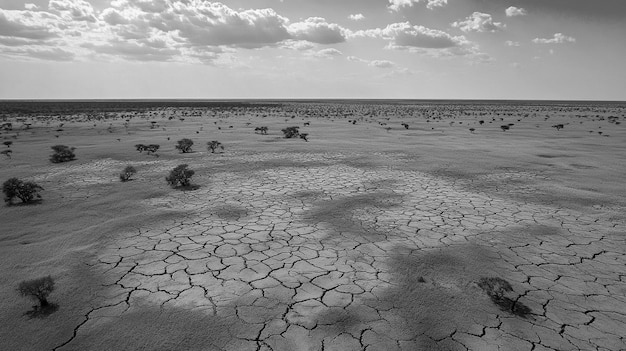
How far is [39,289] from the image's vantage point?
4781 mm

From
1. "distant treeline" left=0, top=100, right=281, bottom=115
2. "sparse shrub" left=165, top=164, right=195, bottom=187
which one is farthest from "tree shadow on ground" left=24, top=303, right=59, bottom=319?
"distant treeline" left=0, top=100, right=281, bottom=115

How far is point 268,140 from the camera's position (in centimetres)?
2170

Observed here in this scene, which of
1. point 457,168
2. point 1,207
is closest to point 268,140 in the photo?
point 457,168

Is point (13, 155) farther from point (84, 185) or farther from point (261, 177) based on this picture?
point (261, 177)

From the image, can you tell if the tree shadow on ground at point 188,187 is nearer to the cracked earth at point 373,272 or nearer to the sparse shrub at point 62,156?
the cracked earth at point 373,272

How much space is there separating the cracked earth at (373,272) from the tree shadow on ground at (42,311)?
53 centimetres

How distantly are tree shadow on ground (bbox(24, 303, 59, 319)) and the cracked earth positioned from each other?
1.75 feet

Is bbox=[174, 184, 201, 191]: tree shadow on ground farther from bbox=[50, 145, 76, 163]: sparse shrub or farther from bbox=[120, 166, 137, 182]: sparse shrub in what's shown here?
bbox=[50, 145, 76, 163]: sparse shrub

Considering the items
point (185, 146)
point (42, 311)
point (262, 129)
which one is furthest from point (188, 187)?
point (262, 129)

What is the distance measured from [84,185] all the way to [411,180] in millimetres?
9963

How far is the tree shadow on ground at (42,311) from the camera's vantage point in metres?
4.64

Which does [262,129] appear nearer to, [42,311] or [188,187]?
[188,187]

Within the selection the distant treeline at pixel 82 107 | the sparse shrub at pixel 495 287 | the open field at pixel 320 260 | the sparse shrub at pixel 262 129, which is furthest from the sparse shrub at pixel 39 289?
the distant treeline at pixel 82 107

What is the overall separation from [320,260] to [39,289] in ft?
12.6
